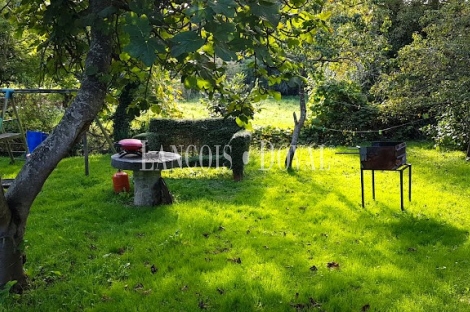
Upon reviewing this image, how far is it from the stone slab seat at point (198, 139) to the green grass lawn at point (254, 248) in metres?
0.50

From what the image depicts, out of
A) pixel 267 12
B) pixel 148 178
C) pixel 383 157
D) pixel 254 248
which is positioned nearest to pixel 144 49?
pixel 267 12

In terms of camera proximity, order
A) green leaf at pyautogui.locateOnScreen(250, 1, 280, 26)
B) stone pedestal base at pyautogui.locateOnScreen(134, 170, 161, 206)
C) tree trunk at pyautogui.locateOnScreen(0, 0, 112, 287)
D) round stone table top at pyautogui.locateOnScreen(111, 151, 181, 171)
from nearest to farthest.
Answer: green leaf at pyautogui.locateOnScreen(250, 1, 280, 26), tree trunk at pyautogui.locateOnScreen(0, 0, 112, 287), round stone table top at pyautogui.locateOnScreen(111, 151, 181, 171), stone pedestal base at pyautogui.locateOnScreen(134, 170, 161, 206)

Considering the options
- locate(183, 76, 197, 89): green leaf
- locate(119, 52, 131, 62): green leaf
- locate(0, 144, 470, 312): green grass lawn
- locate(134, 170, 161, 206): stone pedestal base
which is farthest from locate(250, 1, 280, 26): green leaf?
locate(134, 170, 161, 206): stone pedestal base

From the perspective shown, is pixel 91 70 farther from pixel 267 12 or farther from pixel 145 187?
pixel 145 187

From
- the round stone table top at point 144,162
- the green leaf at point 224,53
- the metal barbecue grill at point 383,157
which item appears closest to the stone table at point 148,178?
the round stone table top at point 144,162

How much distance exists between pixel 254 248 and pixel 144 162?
81.3 inches

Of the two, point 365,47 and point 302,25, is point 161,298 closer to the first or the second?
point 302,25

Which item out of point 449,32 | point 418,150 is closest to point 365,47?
point 449,32

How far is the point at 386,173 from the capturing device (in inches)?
294

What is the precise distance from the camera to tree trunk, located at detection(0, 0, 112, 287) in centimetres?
295

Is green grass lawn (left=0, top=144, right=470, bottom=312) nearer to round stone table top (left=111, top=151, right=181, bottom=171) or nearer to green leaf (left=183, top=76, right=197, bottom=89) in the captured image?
round stone table top (left=111, top=151, right=181, bottom=171)

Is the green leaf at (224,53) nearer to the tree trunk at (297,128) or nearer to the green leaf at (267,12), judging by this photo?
the green leaf at (267,12)

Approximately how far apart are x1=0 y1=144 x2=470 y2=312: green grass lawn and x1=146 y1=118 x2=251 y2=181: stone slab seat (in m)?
0.50

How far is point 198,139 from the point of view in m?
8.24
